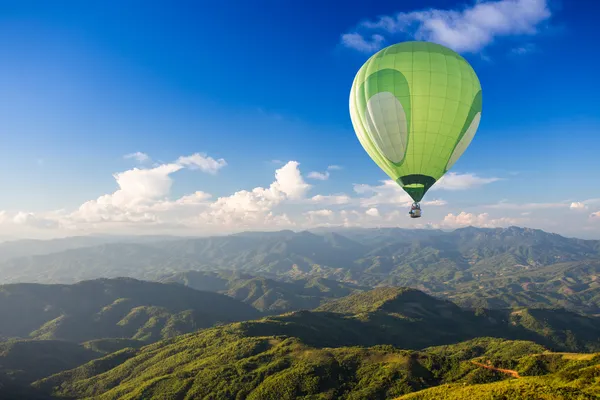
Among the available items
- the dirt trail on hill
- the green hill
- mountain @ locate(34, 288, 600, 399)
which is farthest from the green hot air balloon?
the dirt trail on hill

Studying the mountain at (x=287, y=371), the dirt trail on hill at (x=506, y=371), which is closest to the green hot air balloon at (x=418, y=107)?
the mountain at (x=287, y=371)

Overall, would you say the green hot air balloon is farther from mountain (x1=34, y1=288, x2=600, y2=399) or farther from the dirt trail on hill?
the dirt trail on hill

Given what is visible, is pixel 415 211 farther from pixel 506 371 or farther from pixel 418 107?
pixel 506 371

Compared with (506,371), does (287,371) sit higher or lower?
lower

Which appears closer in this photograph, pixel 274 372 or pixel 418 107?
pixel 418 107

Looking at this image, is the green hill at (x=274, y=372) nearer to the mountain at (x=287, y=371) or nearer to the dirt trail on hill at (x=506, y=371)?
the mountain at (x=287, y=371)

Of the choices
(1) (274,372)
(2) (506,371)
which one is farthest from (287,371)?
(2) (506,371)

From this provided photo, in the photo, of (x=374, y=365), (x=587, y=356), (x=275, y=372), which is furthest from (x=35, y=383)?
(x=587, y=356)

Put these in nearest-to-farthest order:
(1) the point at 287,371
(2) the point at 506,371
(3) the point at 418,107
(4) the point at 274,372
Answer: (3) the point at 418,107 → (2) the point at 506,371 → (1) the point at 287,371 → (4) the point at 274,372

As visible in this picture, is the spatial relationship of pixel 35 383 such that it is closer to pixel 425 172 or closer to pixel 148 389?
pixel 148 389
